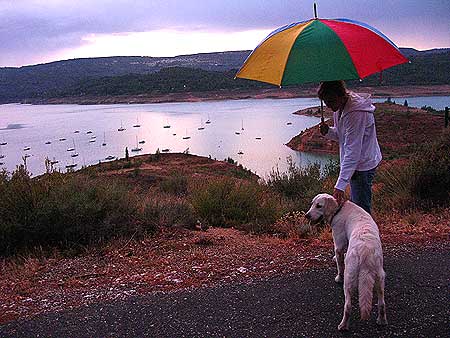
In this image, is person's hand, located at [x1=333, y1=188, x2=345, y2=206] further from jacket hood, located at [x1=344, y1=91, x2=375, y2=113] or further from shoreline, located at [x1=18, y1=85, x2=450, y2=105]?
shoreline, located at [x1=18, y1=85, x2=450, y2=105]

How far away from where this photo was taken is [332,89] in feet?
13.9

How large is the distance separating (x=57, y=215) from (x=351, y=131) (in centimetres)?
411

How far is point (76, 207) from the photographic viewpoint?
21.6 ft

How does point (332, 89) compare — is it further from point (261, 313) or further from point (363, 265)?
point (261, 313)

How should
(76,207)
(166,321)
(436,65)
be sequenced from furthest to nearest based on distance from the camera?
1. (436,65)
2. (76,207)
3. (166,321)

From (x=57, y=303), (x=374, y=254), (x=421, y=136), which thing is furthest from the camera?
(x=421, y=136)

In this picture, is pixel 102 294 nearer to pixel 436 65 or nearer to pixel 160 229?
pixel 160 229

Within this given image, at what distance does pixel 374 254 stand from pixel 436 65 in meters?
77.1

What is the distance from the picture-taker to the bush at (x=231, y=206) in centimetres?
813

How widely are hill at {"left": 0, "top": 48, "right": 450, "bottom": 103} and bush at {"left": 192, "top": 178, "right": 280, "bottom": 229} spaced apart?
66.9 meters

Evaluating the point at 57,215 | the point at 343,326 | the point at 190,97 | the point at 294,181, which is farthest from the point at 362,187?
the point at 190,97

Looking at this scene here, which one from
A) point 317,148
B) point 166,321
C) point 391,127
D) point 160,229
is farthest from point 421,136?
point 166,321

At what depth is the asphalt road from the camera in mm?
3705

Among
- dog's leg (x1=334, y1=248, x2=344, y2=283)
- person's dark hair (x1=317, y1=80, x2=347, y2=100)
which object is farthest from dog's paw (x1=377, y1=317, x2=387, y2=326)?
person's dark hair (x1=317, y1=80, x2=347, y2=100)
